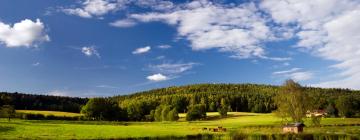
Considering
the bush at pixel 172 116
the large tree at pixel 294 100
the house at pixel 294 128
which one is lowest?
the house at pixel 294 128

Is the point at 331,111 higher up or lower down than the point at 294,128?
higher up

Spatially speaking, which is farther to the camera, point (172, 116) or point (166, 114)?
point (166, 114)

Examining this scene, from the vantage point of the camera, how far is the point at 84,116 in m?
166

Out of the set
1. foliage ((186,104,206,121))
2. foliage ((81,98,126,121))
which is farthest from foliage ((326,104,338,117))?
foliage ((81,98,126,121))

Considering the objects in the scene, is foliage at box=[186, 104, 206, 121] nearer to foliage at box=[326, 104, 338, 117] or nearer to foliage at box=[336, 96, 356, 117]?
foliage at box=[326, 104, 338, 117]

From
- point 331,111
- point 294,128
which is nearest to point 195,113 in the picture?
point 331,111

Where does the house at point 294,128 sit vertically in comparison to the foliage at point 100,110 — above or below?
below

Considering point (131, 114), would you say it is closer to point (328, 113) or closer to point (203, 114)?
point (203, 114)

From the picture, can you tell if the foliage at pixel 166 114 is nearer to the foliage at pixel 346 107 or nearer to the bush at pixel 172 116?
the bush at pixel 172 116

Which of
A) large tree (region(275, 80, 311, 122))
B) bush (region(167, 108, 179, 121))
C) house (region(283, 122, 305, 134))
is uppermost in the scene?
large tree (region(275, 80, 311, 122))

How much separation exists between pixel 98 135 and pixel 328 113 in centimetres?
13447

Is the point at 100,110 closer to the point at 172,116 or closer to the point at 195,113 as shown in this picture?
the point at 172,116

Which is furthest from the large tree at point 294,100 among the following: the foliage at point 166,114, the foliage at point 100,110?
the foliage at point 100,110

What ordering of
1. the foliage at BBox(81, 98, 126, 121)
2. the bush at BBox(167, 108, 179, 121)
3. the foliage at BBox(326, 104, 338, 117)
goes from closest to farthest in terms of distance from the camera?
the foliage at BBox(81, 98, 126, 121)
the bush at BBox(167, 108, 179, 121)
the foliage at BBox(326, 104, 338, 117)
